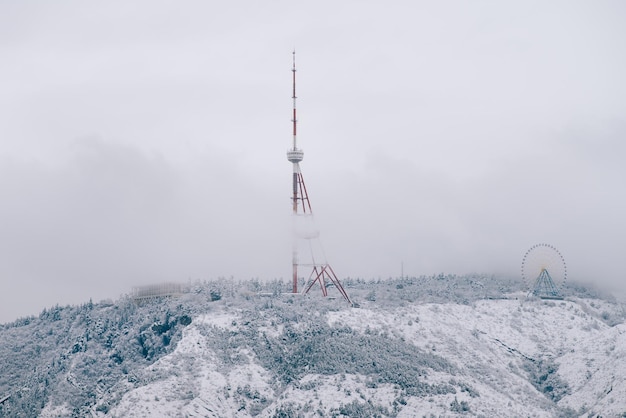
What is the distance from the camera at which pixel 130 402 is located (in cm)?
19850

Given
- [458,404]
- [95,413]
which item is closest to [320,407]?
[458,404]

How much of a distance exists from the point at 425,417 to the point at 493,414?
12021 mm

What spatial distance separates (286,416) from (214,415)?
487 inches

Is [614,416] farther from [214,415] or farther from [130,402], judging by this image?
[130,402]

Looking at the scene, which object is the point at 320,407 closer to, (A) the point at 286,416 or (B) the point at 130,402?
(A) the point at 286,416

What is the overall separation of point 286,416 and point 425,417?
22.6 m

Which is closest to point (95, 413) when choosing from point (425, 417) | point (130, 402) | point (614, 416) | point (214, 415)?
point (130, 402)

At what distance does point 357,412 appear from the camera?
19662 cm

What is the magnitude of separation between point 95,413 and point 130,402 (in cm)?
607

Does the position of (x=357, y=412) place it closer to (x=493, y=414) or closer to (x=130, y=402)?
(x=493, y=414)

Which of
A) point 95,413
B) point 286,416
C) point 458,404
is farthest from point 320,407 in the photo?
point 95,413

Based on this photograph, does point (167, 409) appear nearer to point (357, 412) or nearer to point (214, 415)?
point (214, 415)

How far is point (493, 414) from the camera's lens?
199000mm

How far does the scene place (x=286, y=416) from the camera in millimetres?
196250
